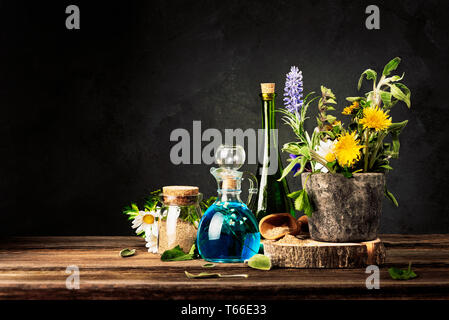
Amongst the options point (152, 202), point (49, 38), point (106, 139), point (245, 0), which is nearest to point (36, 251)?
point (152, 202)

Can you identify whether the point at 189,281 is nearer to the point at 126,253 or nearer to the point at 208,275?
the point at 208,275

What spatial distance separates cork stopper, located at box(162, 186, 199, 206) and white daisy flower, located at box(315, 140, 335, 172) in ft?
0.98

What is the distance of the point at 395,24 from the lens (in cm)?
190

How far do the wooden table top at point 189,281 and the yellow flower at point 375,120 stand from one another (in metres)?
0.29

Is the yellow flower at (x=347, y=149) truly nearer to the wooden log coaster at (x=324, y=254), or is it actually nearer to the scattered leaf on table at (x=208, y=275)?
the wooden log coaster at (x=324, y=254)

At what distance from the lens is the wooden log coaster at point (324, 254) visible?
973 millimetres

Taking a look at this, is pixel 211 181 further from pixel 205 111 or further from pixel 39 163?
pixel 39 163

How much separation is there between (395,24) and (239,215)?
127 centimetres

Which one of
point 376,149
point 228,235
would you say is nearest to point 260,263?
point 228,235

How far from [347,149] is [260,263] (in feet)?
0.96

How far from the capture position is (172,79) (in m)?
1.93

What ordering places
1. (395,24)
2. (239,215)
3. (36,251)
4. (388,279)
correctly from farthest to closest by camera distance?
(395,24), (36,251), (239,215), (388,279)

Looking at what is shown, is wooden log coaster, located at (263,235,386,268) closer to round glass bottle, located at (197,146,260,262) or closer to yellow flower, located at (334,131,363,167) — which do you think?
round glass bottle, located at (197,146,260,262)

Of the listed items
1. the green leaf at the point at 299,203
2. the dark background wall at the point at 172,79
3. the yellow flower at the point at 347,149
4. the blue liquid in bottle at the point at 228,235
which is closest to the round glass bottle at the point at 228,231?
the blue liquid in bottle at the point at 228,235
